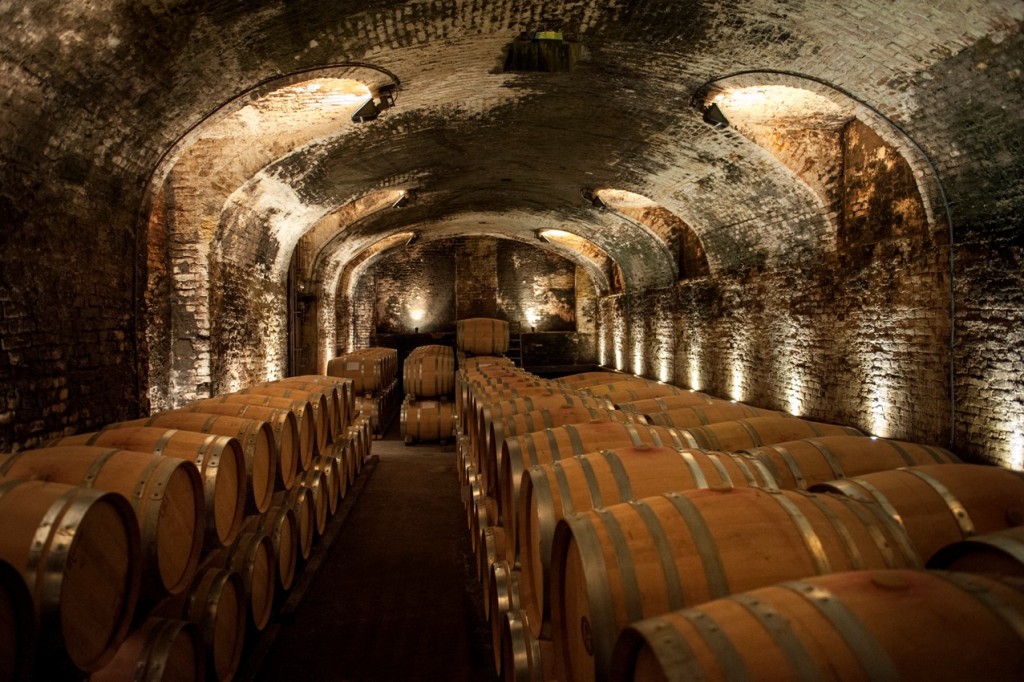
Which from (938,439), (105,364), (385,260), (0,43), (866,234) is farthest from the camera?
(385,260)

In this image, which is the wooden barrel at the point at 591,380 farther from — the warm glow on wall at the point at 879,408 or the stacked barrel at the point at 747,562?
the stacked barrel at the point at 747,562

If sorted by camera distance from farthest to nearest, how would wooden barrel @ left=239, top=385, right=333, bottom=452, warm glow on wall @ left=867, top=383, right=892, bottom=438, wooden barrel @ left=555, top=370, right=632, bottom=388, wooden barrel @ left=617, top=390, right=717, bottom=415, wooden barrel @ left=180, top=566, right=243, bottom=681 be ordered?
wooden barrel @ left=555, top=370, right=632, bottom=388 < warm glow on wall @ left=867, top=383, right=892, bottom=438 < wooden barrel @ left=617, top=390, right=717, bottom=415 < wooden barrel @ left=239, top=385, right=333, bottom=452 < wooden barrel @ left=180, top=566, right=243, bottom=681

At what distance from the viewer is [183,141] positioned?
505 centimetres

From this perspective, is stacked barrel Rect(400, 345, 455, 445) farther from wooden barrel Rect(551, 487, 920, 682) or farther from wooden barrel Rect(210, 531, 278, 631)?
wooden barrel Rect(551, 487, 920, 682)

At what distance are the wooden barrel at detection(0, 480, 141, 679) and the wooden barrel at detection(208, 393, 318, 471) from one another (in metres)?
2.54

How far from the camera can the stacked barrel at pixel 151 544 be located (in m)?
1.84

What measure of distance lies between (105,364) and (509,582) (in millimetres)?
3759

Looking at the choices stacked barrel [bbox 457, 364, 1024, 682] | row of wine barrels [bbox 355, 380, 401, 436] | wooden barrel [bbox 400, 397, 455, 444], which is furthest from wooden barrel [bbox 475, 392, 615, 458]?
wooden barrel [bbox 400, 397, 455, 444]

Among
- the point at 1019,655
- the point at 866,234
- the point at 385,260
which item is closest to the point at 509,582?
the point at 1019,655

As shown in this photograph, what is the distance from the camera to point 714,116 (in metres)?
5.96

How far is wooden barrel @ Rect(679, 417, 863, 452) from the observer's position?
13.1 feet

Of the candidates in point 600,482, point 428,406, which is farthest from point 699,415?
point 428,406

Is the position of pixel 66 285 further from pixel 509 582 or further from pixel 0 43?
pixel 509 582

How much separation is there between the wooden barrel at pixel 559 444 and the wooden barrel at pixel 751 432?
599mm
